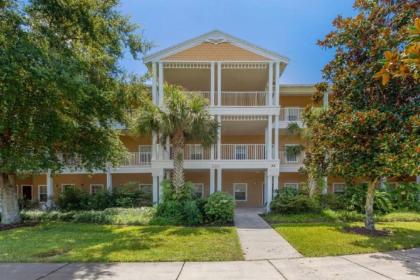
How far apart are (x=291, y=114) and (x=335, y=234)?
1015 cm

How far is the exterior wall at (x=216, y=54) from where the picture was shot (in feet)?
48.9

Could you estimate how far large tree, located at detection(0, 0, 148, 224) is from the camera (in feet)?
26.5

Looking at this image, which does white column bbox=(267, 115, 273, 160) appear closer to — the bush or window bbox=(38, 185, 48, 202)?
the bush

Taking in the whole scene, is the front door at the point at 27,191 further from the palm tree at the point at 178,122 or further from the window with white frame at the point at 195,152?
the palm tree at the point at 178,122

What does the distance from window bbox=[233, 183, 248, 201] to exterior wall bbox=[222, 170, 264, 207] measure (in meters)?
0.21

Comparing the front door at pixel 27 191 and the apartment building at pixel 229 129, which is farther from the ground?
the apartment building at pixel 229 129

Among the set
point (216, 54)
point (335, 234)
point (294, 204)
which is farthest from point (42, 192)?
point (335, 234)

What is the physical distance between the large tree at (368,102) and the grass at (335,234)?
1.26 metres

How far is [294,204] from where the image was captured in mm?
12883

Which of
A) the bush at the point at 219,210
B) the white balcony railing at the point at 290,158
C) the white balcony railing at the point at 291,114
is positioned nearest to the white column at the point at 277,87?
the white balcony railing at the point at 291,114

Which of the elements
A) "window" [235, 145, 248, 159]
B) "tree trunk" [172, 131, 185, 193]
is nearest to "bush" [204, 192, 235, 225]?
"tree trunk" [172, 131, 185, 193]

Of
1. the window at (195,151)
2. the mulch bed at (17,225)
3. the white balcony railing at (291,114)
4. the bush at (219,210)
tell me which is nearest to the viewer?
the mulch bed at (17,225)

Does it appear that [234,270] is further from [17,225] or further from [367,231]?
[17,225]

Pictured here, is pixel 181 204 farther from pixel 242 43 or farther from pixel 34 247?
pixel 242 43
